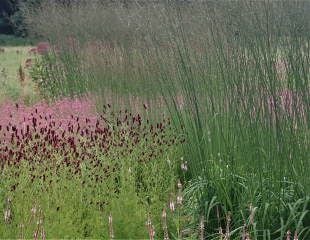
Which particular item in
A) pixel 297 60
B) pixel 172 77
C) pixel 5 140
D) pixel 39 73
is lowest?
pixel 39 73

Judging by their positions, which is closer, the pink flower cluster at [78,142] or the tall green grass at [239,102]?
the tall green grass at [239,102]

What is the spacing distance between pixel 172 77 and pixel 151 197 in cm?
102

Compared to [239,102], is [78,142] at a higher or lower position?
lower

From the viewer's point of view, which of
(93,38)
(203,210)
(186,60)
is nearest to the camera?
(203,210)

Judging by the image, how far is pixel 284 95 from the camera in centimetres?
389

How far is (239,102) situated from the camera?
4.08 metres

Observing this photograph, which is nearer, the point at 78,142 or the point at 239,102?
the point at 239,102

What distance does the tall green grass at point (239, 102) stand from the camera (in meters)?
3.77

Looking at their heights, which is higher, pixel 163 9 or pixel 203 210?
pixel 163 9

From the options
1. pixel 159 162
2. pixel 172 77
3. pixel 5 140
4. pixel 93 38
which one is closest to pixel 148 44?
pixel 172 77

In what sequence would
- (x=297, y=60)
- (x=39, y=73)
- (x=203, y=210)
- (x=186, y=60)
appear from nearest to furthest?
(x=297, y=60), (x=203, y=210), (x=186, y=60), (x=39, y=73)

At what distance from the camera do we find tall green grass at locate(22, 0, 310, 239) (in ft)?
12.4

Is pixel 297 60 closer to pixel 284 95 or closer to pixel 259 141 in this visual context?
pixel 284 95

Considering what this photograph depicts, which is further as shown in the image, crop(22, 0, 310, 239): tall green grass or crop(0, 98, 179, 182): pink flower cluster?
crop(0, 98, 179, 182): pink flower cluster
